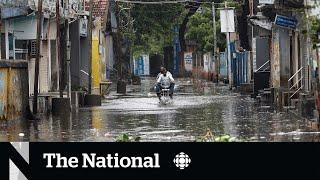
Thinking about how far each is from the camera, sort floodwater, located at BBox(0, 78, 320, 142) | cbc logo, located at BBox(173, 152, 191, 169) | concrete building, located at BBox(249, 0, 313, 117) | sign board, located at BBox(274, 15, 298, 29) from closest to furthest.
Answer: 1. cbc logo, located at BBox(173, 152, 191, 169)
2. floodwater, located at BBox(0, 78, 320, 142)
3. concrete building, located at BBox(249, 0, 313, 117)
4. sign board, located at BBox(274, 15, 298, 29)

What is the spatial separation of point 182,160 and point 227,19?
44085 millimetres

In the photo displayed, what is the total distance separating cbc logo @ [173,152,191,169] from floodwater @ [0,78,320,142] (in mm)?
8354

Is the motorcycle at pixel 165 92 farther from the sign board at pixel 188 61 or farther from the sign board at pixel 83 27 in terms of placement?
the sign board at pixel 188 61

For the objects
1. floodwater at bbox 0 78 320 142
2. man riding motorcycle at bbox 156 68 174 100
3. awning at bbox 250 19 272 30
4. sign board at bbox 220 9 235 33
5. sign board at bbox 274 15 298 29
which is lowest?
floodwater at bbox 0 78 320 142

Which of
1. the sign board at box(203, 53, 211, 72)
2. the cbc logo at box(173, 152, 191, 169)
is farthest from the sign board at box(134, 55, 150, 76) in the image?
the cbc logo at box(173, 152, 191, 169)

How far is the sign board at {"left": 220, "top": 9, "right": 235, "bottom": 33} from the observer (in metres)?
52.4

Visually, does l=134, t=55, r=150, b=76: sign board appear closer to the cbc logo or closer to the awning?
the awning

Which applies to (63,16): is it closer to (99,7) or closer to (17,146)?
(99,7)

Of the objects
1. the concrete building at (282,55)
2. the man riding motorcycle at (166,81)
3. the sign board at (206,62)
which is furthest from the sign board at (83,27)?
the sign board at (206,62)

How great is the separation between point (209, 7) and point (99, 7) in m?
13.5

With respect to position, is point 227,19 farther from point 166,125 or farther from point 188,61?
point 188,61

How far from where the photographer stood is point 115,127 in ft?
78.3

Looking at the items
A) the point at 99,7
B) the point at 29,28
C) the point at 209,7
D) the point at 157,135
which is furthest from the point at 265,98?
the point at 209,7

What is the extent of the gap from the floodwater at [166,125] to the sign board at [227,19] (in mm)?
19180
